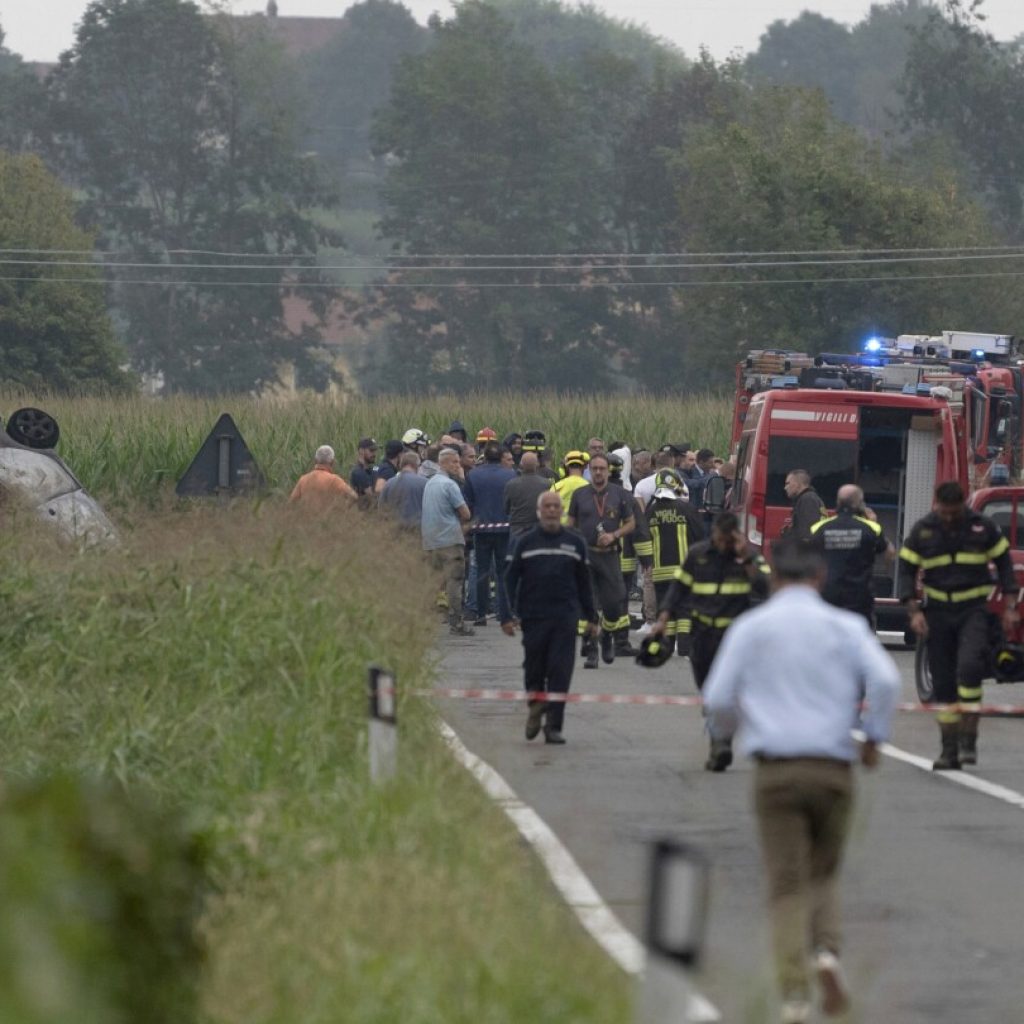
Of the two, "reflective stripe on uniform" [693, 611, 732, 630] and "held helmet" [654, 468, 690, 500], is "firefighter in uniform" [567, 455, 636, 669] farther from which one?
"reflective stripe on uniform" [693, 611, 732, 630]

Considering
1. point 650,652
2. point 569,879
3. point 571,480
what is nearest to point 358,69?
point 571,480

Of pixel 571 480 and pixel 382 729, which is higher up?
pixel 382 729

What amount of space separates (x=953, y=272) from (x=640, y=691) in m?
55.2

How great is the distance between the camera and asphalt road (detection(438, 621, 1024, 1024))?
29.3 ft

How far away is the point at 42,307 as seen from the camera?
70.0m

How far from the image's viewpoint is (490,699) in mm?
18297

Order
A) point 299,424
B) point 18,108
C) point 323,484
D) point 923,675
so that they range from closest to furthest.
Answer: point 923,675 → point 323,484 → point 299,424 → point 18,108

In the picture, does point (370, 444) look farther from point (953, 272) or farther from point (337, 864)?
point (953, 272)

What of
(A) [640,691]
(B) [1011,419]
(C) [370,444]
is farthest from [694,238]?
(A) [640,691]

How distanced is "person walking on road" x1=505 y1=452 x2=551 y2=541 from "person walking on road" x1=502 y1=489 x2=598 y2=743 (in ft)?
22.6

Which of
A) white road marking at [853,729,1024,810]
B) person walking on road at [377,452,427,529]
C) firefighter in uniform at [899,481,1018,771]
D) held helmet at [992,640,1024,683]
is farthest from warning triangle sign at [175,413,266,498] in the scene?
firefighter in uniform at [899,481,1018,771]

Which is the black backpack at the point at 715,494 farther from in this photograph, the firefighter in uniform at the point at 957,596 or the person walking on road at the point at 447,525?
the firefighter in uniform at the point at 957,596

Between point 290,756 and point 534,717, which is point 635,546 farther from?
point 290,756

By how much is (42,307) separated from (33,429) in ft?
156
